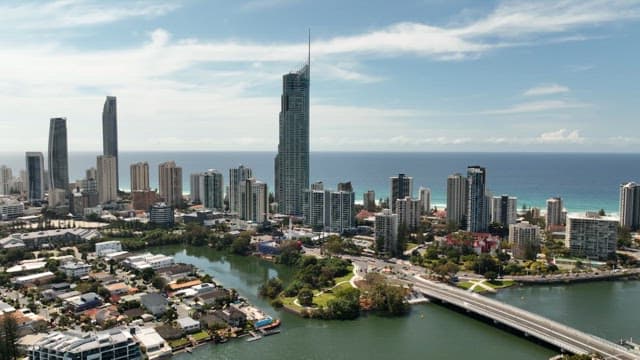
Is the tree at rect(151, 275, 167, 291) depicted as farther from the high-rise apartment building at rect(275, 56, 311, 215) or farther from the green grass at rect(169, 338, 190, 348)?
the high-rise apartment building at rect(275, 56, 311, 215)

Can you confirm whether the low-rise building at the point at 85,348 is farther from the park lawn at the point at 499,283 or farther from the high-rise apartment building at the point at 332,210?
the high-rise apartment building at the point at 332,210

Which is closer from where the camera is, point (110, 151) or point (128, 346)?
point (128, 346)

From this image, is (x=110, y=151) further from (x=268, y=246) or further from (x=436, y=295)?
(x=436, y=295)

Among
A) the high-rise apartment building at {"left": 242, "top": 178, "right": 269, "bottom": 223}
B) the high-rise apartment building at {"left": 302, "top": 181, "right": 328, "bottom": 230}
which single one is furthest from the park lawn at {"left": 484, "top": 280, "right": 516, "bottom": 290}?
the high-rise apartment building at {"left": 242, "top": 178, "right": 269, "bottom": 223}

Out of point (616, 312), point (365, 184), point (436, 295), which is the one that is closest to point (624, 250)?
point (616, 312)

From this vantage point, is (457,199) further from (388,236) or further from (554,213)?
(388,236)

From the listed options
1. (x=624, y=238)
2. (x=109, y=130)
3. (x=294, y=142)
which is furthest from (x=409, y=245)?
(x=109, y=130)
